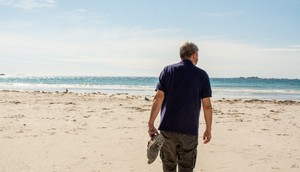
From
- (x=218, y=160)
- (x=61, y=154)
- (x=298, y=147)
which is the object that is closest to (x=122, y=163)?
(x=61, y=154)

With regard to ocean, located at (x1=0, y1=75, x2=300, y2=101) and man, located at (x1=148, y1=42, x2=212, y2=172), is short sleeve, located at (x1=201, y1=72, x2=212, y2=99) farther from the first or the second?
ocean, located at (x1=0, y1=75, x2=300, y2=101)

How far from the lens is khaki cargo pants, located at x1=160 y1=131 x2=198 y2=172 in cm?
435

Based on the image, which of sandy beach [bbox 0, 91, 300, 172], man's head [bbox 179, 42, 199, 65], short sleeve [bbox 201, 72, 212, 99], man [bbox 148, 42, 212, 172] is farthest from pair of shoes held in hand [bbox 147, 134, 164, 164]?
sandy beach [bbox 0, 91, 300, 172]

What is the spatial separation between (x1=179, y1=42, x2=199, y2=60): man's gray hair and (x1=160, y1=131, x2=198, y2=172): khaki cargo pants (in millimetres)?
904

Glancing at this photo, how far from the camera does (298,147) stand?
855 cm

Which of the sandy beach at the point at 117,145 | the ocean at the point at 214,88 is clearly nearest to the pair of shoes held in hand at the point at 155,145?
the sandy beach at the point at 117,145

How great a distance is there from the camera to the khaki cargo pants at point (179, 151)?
4348mm

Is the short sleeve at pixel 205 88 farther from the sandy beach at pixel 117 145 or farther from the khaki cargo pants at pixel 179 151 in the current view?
the sandy beach at pixel 117 145

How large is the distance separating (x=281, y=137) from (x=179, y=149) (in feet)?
20.2

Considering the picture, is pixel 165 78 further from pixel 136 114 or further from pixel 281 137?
pixel 136 114

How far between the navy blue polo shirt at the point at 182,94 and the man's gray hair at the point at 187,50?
0.07 metres

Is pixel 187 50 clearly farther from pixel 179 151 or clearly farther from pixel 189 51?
pixel 179 151

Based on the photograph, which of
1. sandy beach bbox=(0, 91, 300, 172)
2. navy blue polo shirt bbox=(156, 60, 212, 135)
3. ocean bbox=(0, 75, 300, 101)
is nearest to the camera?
navy blue polo shirt bbox=(156, 60, 212, 135)

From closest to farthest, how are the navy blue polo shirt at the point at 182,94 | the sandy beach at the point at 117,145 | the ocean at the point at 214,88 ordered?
the navy blue polo shirt at the point at 182,94
the sandy beach at the point at 117,145
the ocean at the point at 214,88
